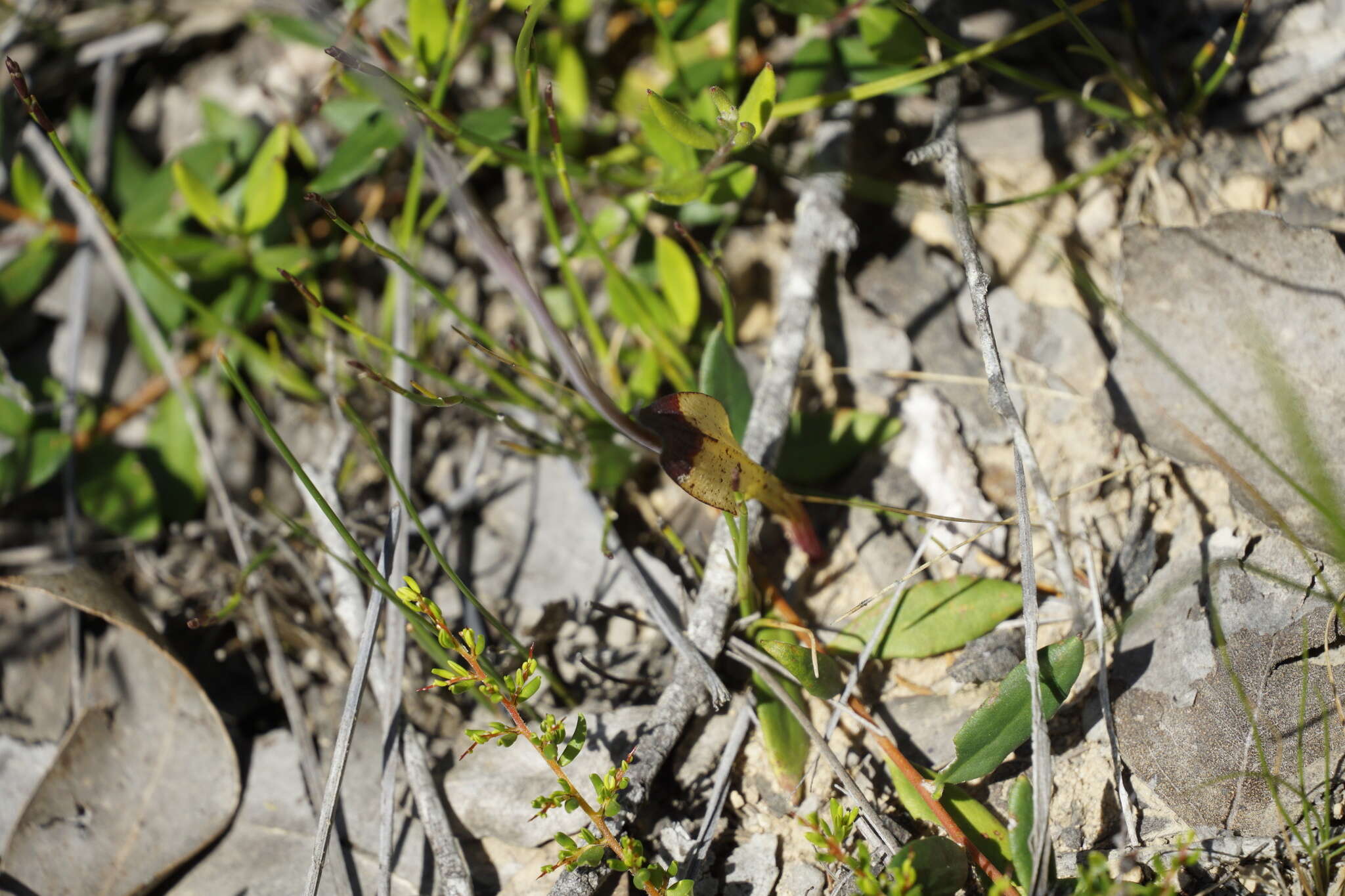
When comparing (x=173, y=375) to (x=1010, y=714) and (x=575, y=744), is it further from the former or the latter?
(x=1010, y=714)

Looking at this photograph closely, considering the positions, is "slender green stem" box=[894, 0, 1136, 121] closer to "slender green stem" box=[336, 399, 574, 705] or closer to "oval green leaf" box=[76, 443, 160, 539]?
"slender green stem" box=[336, 399, 574, 705]

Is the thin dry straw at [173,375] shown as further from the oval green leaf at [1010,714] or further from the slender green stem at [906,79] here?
the slender green stem at [906,79]

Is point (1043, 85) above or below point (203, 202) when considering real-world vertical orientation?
above

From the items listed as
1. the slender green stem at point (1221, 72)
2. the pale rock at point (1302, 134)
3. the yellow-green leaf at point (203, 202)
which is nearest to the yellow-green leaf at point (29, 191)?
the yellow-green leaf at point (203, 202)

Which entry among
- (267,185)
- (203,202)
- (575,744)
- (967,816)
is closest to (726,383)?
(575,744)

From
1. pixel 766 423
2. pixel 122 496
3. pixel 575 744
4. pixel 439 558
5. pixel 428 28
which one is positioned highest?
pixel 428 28

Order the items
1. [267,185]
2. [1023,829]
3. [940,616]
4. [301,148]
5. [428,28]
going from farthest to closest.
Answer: [301,148] → [267,185] → [428,28] → [940,616] → [1023,829]

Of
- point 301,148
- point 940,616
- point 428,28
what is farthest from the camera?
point 301,148
